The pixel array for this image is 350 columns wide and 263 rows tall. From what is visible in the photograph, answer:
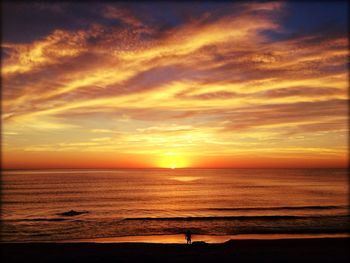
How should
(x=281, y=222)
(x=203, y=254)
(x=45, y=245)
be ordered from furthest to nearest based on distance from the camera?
(x=281, y=222) → (x=45, y=245) → (x=203, y=254)

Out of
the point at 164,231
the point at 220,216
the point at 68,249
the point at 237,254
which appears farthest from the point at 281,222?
the point at 68,249

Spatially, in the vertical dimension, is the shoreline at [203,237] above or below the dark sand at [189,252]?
below

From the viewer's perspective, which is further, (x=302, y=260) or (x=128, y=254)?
(x=128, y=254)

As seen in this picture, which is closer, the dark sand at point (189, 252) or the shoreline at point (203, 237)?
the dark sand at point (189, 252)

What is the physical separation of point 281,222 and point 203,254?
62.3ft

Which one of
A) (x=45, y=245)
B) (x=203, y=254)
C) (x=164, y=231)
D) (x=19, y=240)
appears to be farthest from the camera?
(x=164, y=231)

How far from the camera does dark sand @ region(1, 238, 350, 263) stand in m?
18.3

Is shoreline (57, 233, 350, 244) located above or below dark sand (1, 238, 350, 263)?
below

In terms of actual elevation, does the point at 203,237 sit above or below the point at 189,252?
below

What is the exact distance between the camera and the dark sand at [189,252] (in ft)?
60.0

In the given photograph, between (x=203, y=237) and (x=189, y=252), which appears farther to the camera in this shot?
(x=203, y=237)

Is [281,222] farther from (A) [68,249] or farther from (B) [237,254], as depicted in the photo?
(A) [68,249]

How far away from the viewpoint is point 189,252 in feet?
65.2

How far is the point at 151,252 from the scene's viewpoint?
2036 cm
